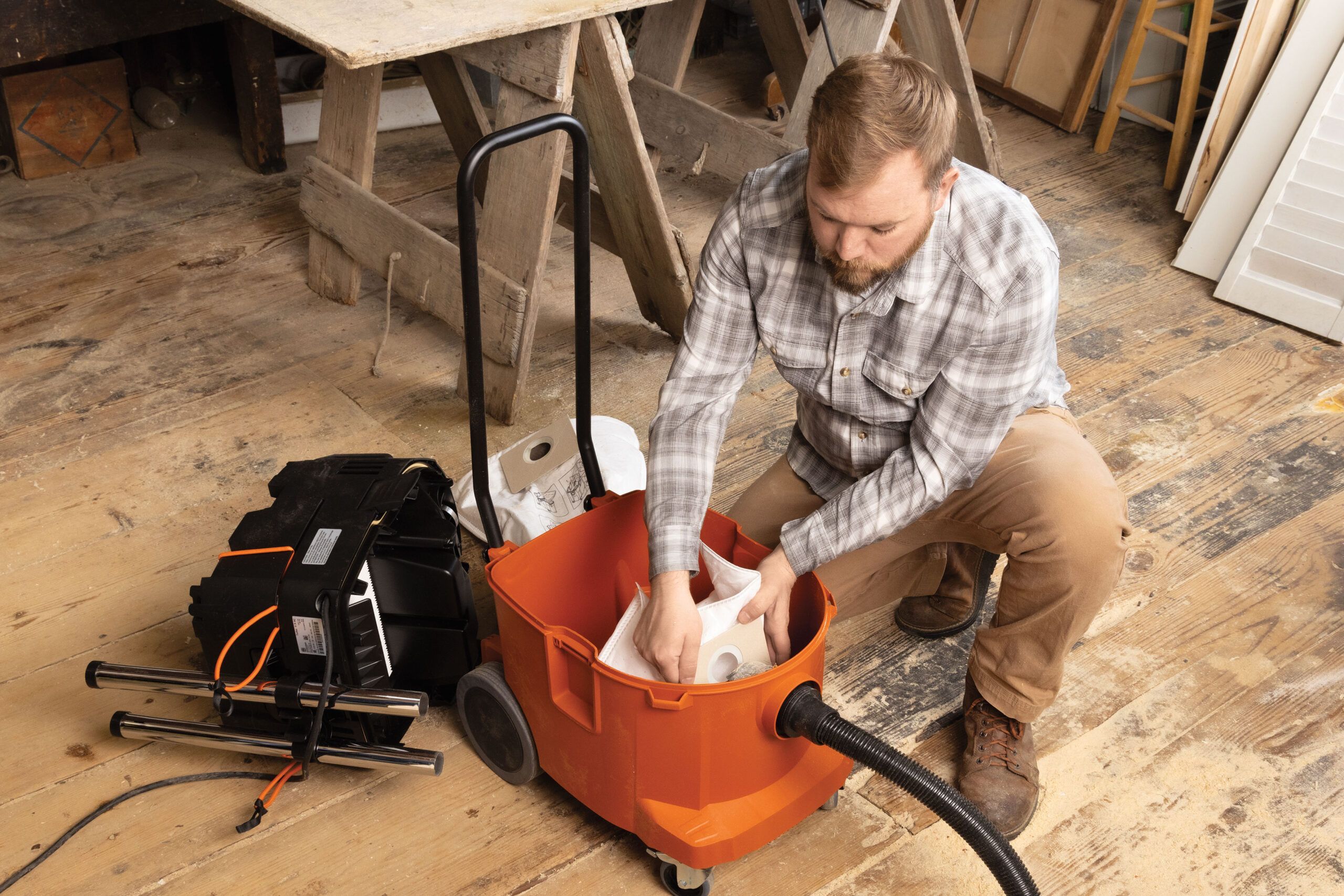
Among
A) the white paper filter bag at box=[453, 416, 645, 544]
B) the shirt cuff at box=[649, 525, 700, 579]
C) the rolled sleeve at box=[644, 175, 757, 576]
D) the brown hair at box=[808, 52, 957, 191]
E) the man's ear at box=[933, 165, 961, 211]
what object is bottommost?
the white paper filter bag at box=[453, 416, 645, 544]

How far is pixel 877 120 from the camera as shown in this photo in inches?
44.4

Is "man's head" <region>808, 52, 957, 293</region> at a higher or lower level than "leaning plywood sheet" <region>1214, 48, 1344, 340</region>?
higher

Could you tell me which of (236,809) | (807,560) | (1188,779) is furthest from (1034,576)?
(236,809)

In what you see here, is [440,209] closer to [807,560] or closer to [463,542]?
[463,542]

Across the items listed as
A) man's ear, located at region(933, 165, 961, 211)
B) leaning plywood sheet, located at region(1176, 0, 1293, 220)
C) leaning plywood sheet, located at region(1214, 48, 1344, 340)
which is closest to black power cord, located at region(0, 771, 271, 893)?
man's ear, located at region(933, 165, 961, 211)

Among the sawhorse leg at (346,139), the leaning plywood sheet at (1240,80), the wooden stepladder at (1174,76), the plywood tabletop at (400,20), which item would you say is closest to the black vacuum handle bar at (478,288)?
the plywood tabletop at (400,20)

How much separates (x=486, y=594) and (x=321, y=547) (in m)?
0.47

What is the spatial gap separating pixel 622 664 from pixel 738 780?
18 centimetres

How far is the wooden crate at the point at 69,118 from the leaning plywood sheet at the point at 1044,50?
93.7 inches

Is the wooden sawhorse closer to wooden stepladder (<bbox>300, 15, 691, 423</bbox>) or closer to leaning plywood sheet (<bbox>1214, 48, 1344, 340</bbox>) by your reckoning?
wooden stepladder (<bbox>300, 15, 691, 423</bbox>)

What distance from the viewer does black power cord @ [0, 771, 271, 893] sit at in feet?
4.44

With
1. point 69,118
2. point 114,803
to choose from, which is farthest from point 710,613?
point 69,118

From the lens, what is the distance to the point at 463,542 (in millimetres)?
1869

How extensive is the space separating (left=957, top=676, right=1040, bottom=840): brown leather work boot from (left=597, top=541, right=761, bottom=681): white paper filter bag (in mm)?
402
